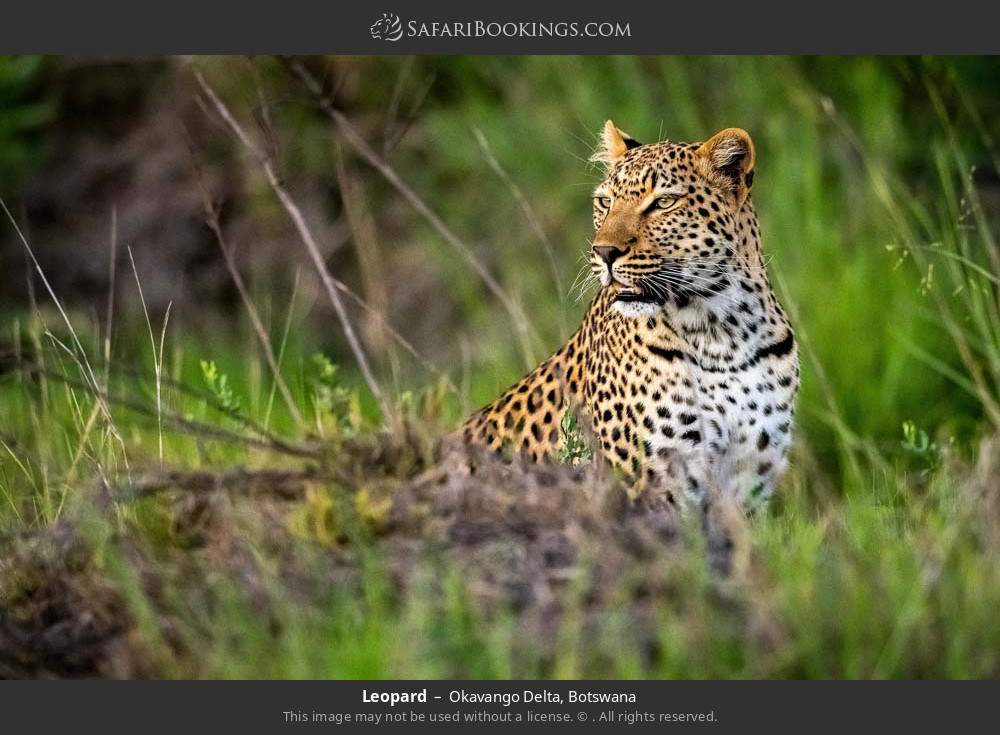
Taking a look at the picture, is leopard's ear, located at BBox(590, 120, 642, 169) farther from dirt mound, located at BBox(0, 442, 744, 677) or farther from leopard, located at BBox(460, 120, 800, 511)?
dirt mound, located at BBox(0, 442, 744, 677)

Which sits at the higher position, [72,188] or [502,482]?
[72,188]

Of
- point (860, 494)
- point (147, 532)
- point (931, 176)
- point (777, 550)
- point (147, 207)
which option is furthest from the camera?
point (147, 207)

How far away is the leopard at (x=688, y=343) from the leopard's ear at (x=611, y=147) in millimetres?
349

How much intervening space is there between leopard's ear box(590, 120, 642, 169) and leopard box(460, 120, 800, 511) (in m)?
0.35

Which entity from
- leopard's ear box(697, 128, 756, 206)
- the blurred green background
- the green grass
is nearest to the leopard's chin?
leopard's ear box(697, 128, 756, 206)

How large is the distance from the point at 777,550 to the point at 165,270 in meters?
10.9

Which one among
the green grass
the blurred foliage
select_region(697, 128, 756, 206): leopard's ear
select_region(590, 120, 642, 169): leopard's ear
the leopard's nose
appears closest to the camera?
the green grass

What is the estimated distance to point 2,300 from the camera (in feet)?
48.8

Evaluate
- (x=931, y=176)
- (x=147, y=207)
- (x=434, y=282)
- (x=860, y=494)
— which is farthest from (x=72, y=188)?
(x=860, y=494)

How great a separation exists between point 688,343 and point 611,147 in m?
1.18

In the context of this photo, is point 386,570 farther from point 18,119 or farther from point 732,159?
point 18,119

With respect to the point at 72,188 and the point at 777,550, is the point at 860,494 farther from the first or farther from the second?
the point at 72,188

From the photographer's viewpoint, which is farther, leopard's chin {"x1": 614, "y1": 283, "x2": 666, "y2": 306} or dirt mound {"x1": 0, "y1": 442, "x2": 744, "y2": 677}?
leopard's chin {"x1": 614, "y1": 283, "x2": 666, "y2": 306}

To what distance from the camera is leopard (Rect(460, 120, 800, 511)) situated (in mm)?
7098
